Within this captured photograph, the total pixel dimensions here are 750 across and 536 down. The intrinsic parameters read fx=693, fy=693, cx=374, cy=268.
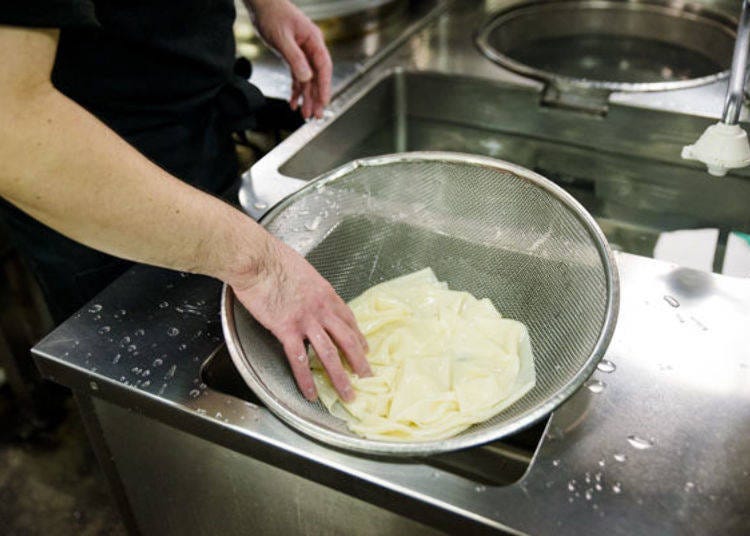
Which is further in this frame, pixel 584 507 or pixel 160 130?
pixel 160 130

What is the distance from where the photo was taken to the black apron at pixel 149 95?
1.18 m

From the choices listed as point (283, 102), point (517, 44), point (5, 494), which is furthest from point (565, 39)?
point (5, 494)

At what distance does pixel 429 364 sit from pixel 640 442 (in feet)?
1.08

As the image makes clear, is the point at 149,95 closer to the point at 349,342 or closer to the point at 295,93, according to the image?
the point at 295,93

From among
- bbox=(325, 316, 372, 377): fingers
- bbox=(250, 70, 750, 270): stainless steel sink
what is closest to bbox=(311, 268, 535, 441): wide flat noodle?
bbox=(325, 316, 372, 377): fingers

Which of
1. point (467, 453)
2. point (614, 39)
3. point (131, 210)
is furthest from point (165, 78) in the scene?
point (614, 39)

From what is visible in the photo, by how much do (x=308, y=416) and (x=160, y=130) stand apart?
2.36 feet

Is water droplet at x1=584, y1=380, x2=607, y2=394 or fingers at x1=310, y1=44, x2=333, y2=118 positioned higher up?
fingers at x1=310, y1=44, x2=333, y2=118

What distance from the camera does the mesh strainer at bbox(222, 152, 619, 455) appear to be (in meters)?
1.02

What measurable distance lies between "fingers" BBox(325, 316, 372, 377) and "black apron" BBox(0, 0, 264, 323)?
23.1 inches

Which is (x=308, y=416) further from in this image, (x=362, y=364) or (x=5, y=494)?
(x=5, y=494)

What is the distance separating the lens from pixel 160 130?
4.46 ft

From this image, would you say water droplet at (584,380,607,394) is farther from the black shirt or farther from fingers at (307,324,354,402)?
the black shirt

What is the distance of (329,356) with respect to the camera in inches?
39.1
